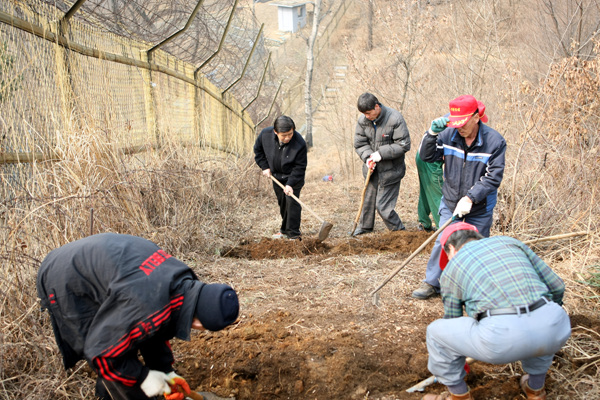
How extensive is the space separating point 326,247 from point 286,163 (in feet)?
4.07

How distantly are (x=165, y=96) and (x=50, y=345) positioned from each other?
512 cm

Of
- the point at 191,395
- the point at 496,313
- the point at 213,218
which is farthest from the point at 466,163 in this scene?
the point at 213,218

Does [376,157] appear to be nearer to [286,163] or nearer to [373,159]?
[373,159]

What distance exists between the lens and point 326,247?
6.18 meters

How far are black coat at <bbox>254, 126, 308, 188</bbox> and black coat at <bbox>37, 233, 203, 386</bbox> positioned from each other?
4021 millimetres

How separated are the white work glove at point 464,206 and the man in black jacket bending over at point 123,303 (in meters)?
2.35

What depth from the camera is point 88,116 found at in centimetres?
470

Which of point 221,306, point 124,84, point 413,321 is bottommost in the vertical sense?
point 413,321

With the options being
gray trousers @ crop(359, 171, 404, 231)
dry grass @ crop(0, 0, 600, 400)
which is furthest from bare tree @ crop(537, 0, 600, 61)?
gray trousers @ crop(359, 171, 404, 231)

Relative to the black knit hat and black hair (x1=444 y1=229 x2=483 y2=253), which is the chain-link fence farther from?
black hair (x1=444 y1=229 x2=483 y2=253)

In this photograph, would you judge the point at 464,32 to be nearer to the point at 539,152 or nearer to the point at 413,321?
the point at 539,152

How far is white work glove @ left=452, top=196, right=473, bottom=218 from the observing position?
4.02 meters

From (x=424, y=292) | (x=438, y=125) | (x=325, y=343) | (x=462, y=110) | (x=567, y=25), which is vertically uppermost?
(x=567, y=25)

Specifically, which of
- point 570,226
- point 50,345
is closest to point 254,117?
point 570,226
